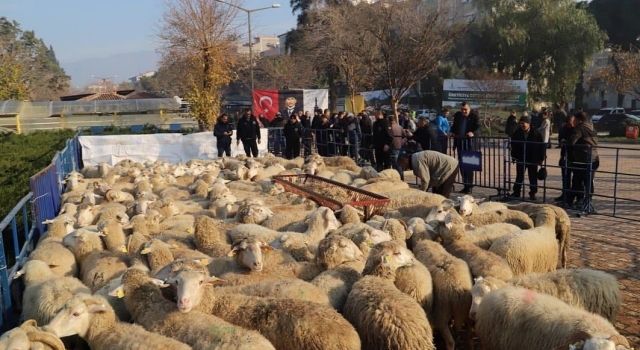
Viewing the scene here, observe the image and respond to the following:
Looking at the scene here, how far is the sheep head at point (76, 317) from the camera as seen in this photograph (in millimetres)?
4188

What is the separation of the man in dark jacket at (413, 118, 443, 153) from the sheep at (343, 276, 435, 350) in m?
7.75

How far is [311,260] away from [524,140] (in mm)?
6557

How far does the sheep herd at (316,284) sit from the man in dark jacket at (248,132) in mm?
9203

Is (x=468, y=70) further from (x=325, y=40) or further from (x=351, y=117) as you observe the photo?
(x=351, y=117)

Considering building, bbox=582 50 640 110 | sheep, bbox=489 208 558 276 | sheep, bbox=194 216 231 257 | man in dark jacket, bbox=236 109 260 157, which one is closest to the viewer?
sheep, bbox=489 208 558 276

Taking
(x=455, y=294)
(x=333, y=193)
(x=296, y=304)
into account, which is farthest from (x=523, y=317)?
(x=333, y=193)

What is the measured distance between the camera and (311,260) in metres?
5.96

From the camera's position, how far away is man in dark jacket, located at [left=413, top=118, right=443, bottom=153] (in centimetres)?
1200

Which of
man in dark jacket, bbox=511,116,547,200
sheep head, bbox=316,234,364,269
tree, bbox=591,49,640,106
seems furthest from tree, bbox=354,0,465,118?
sheep head, bbox=316,234,364,269

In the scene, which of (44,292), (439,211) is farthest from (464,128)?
(44,292)

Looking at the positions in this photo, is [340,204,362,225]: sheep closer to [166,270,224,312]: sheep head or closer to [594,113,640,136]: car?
[166,270,224,312]: sheep head

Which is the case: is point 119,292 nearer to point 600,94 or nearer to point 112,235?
point 112,235

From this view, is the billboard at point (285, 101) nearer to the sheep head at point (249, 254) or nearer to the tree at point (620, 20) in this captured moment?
the sheep head at point (249, 254)

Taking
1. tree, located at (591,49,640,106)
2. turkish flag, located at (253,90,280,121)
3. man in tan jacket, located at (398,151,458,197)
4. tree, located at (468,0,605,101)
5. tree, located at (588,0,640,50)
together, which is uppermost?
tree, located at (588,0,640,50)
